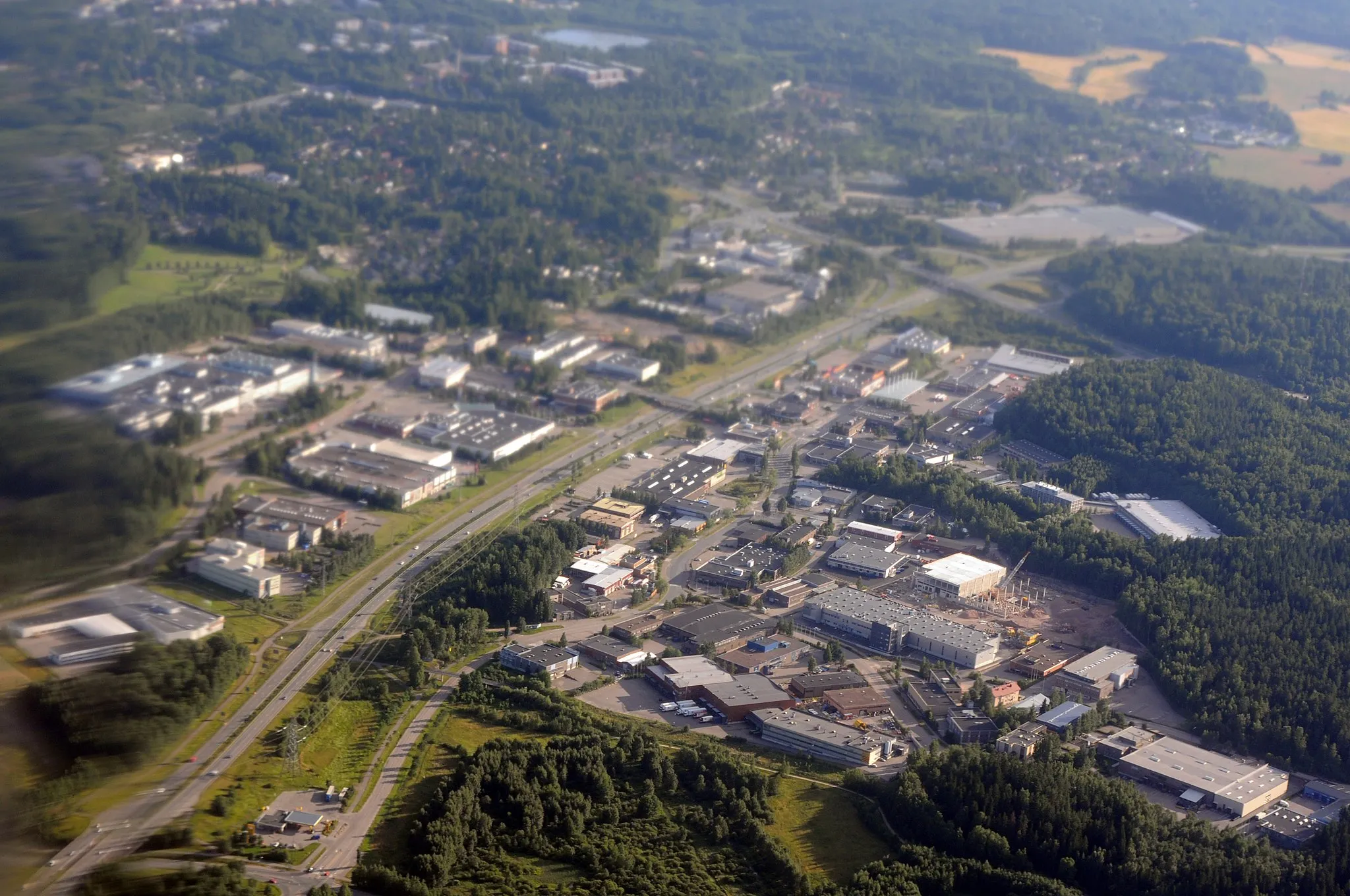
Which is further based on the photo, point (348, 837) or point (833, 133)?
point (833, 133)

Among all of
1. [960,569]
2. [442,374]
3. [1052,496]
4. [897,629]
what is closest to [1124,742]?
[897,629]

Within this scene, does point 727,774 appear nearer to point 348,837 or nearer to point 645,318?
point 348,837

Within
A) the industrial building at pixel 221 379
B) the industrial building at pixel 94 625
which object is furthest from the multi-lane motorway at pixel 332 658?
the industrial building at pixel 221 379

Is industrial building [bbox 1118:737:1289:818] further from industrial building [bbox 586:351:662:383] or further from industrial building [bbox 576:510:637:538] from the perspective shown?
industrial building [bbox 586:351:662:383]

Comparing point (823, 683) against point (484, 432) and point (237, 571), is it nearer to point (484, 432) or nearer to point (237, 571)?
point (237, 571)

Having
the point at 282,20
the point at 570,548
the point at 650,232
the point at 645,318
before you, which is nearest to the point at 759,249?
the point at 650,232

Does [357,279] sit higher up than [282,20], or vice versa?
[282,20]

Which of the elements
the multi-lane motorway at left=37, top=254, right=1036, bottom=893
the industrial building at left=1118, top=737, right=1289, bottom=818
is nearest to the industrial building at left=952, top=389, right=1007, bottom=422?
the multi-lane motorway at left=37, top=254, right=1036, bottom=893
